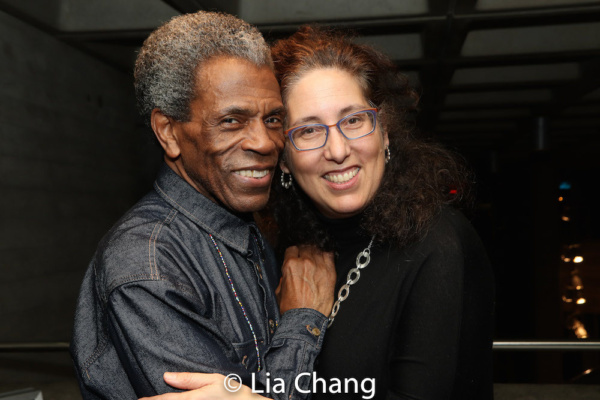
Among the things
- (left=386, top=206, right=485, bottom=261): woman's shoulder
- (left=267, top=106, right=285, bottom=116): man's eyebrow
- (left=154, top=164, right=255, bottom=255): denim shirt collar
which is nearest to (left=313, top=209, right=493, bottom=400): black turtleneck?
(left=386, top=206, right=485, bottom=261): woman's shoulder

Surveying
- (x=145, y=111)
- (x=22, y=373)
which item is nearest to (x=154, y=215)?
(x=145, y=111)

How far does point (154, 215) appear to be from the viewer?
1258 millimetres

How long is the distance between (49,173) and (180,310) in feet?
11.4

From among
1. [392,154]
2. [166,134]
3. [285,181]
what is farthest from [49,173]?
[392,154]

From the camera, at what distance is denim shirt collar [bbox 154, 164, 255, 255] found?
130 cm

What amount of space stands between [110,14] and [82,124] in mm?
1059

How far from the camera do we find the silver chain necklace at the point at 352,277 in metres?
1.50

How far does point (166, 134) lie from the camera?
1.33 metres

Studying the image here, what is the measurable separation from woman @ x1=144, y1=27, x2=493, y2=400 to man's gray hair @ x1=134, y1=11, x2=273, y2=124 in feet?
A: 0.94

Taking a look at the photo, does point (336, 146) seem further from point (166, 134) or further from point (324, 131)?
point (166, 134)

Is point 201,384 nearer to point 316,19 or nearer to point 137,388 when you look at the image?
point 137,388

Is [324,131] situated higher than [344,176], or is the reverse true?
[324,131]

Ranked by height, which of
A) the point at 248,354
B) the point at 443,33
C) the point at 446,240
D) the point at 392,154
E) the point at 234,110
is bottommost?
→ the point at 248,354

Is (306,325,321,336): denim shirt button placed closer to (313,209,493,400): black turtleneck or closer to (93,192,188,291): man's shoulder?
(313,209,493,400): black turtleneck
